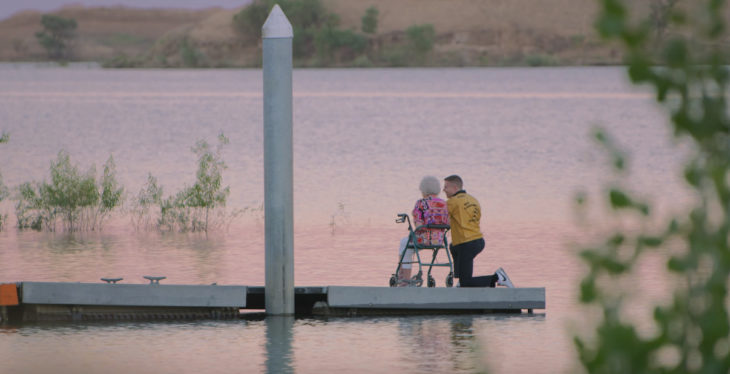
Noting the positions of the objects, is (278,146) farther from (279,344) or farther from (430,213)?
(279,344)

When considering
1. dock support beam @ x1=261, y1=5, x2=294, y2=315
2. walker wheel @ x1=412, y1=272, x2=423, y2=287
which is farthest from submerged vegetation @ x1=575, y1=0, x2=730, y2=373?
walker wheel @ x1=412, y1=272, x2=423, y2=287

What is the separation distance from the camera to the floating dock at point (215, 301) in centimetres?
987

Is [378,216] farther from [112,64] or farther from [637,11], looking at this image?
[112,64]

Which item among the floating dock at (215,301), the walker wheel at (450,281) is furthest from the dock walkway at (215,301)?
the walker wheel at (450,281)

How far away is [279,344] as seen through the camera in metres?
8.96

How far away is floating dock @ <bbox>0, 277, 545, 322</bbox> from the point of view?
9.87 meters

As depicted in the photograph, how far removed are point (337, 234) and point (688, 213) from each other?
45.4ft

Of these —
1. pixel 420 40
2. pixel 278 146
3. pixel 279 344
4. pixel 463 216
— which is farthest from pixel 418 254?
pixel 420 40

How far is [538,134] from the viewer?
46906 mm

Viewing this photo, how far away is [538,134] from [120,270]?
35.0 metres

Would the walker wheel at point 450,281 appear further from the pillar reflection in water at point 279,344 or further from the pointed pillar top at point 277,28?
the pointed pillar top at point 277,28

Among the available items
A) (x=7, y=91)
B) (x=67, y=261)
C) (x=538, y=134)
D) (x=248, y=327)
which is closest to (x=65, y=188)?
(x=67, y=261)

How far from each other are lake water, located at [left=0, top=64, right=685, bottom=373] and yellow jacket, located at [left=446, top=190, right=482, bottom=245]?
0.73 meters

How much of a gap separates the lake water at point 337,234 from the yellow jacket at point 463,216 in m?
0.73
